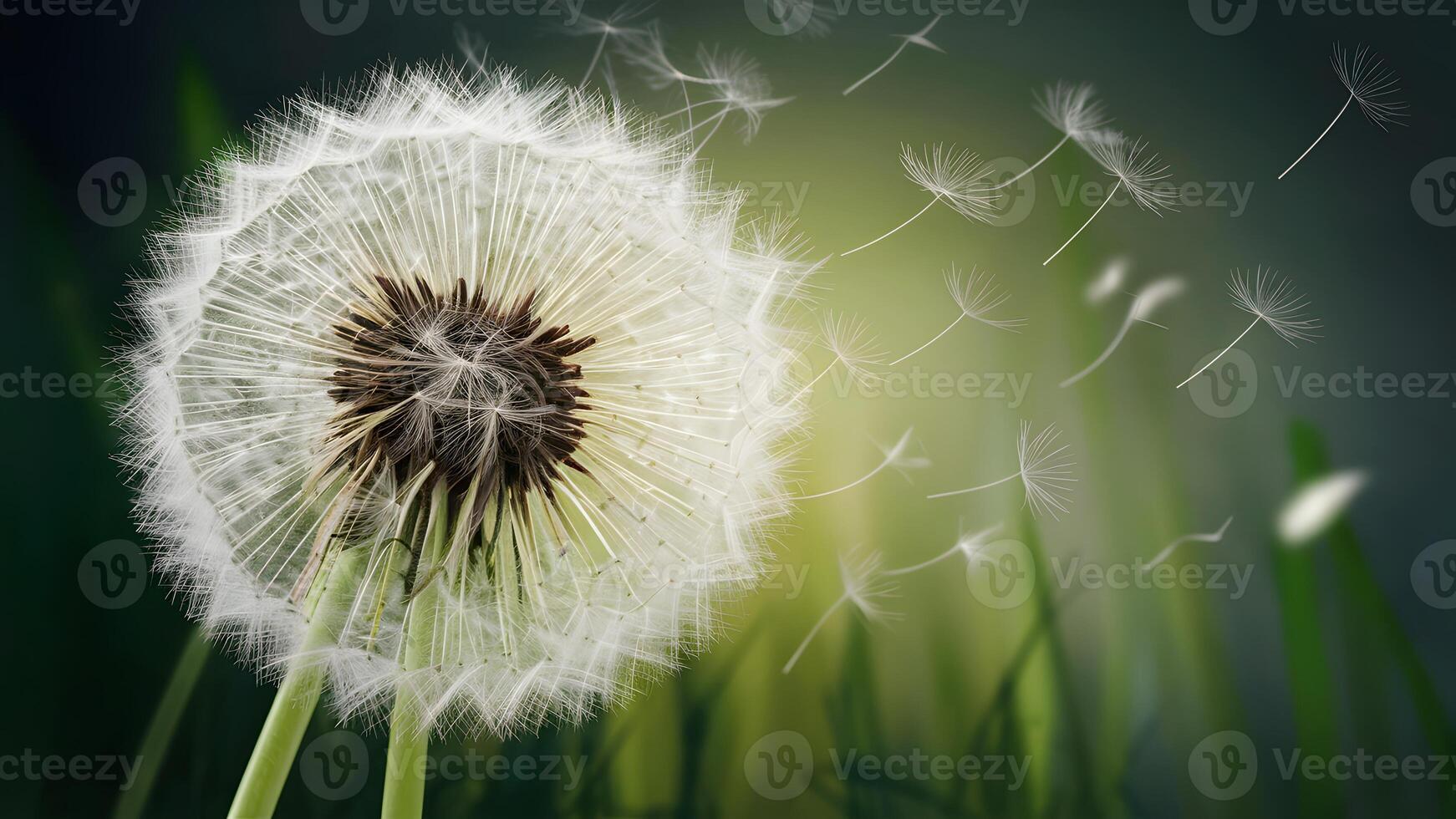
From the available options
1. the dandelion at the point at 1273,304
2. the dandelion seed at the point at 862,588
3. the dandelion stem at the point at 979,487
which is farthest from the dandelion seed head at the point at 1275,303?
the dandelion seed at the point at 862,588

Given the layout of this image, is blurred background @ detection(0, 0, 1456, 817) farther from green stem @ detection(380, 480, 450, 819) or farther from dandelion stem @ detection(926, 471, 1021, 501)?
green stem @ detection(380, 480, 450, 819)

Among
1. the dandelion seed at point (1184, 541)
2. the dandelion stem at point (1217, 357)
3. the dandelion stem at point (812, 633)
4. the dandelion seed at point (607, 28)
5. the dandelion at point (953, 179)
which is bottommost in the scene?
the dandelion stem at point (812, 633)

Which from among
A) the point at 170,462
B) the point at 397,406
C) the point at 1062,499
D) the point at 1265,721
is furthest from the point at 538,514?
the point at 1265,721

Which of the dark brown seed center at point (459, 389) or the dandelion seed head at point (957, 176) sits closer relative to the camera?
the dark brown seed center at point (459, 389)

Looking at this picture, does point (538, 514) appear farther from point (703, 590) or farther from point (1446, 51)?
point (1446, 51)

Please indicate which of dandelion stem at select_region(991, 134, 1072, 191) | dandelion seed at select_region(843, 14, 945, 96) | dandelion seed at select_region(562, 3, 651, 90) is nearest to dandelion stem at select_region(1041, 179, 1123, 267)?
dandelion stem at select_region(991, 134, 1072, 191)

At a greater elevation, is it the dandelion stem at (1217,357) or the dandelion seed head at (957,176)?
the dandelion seed head at (957,176)

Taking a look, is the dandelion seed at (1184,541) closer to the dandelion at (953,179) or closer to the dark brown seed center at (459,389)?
the dandelion at (953,179)
